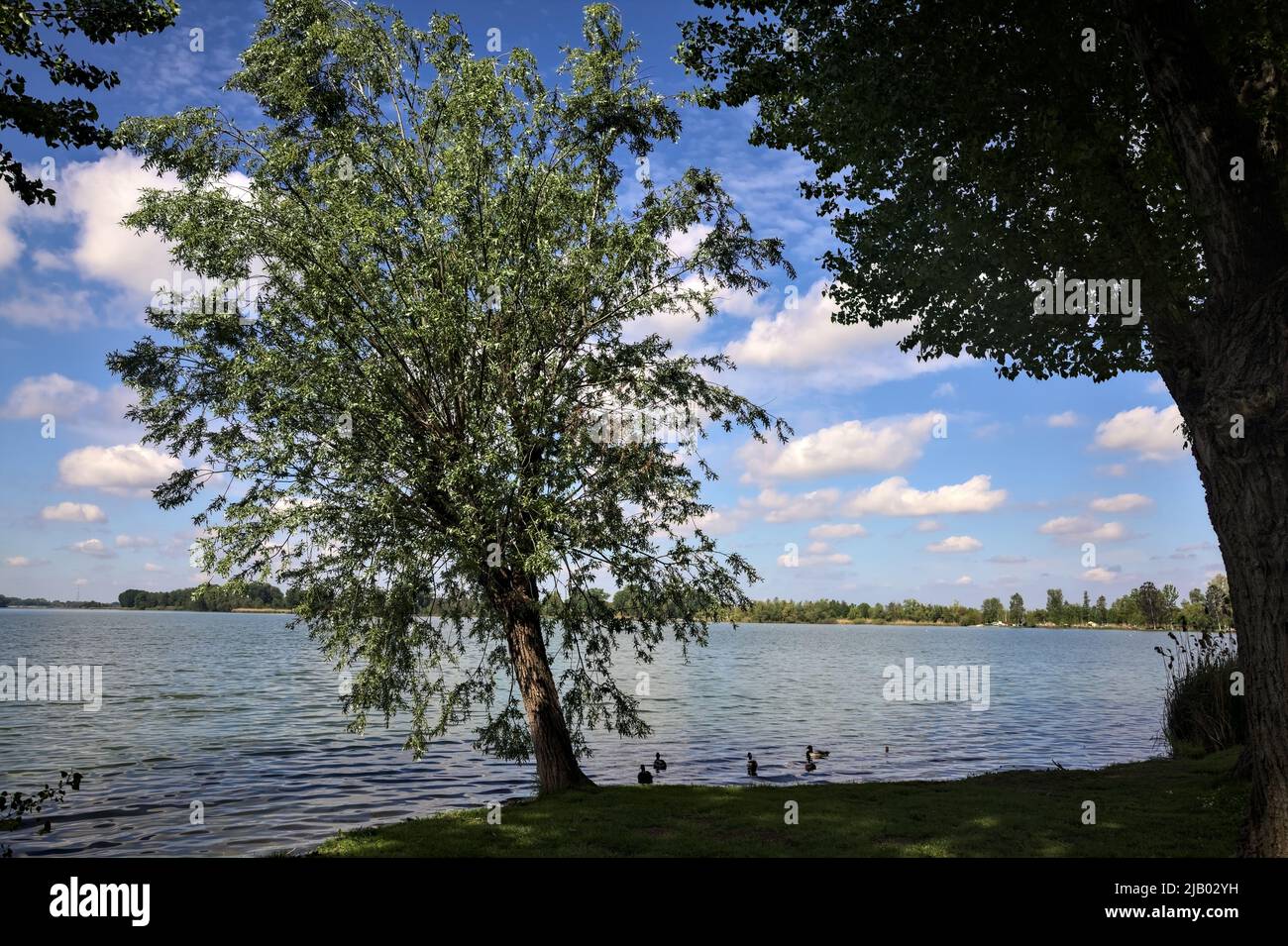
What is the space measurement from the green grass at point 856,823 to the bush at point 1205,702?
341 cm

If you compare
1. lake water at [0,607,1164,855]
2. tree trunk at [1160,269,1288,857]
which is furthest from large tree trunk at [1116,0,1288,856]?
lake water at [0,607,1164,855]

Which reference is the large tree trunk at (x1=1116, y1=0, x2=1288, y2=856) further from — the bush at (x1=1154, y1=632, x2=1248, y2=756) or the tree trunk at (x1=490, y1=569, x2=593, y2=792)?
the tree trunk at (x1=490, y1=569, x2=593, y2=792)

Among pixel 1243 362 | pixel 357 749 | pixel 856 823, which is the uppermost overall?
pixel 1243 362

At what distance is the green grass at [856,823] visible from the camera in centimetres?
1288

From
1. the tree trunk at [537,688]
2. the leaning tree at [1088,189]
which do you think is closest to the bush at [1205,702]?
the leaning tree at [1088,189]

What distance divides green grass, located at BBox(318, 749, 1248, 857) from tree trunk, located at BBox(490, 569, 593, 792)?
37.7 inches

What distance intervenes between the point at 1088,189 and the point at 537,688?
15.3m

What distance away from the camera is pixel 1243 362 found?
414 inches

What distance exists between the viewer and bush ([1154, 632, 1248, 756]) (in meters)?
22.1

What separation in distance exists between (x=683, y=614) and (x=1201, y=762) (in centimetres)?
1336

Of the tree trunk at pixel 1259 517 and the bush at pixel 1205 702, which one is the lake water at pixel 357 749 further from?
the tree trunk at pixel 1259 517

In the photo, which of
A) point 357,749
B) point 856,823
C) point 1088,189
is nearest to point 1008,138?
point 1088,189

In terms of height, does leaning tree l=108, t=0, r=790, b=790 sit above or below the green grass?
above

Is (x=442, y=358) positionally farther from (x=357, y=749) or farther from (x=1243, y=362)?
(x=357, y=749)
